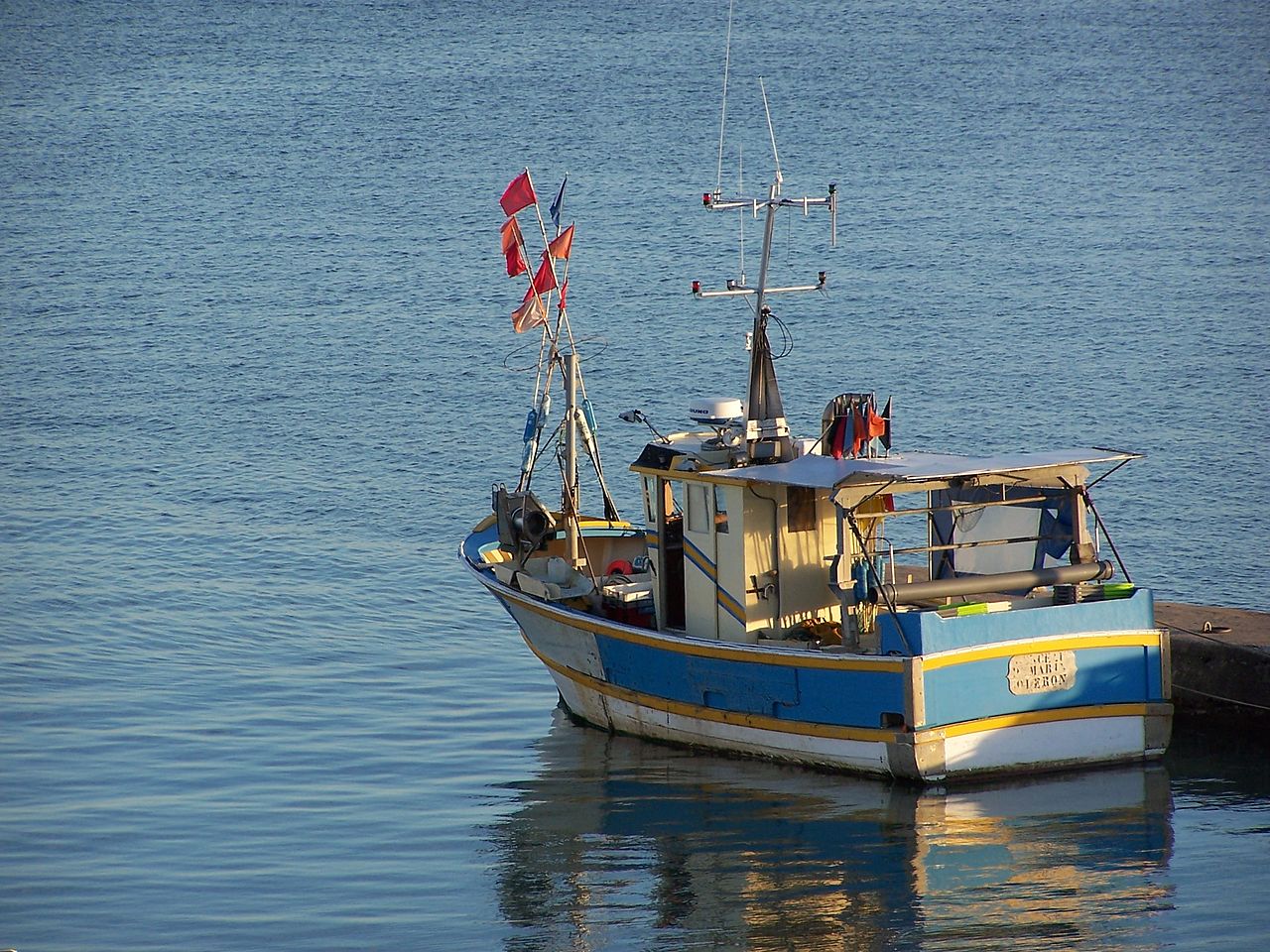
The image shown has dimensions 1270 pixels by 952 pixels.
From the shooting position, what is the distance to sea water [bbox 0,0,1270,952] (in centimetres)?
1678

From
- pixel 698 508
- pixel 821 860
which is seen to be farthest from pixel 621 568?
pixel 821 860

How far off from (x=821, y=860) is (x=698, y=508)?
3.89 metres

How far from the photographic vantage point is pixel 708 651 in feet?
60.4

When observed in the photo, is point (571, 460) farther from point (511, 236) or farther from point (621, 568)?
point (511, 236)

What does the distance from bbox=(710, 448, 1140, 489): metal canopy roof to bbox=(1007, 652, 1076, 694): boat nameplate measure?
5.91 ft

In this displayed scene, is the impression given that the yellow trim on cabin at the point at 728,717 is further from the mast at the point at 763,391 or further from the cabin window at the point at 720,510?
the mast at the point at 763,391

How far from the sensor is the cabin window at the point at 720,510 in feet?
61.2

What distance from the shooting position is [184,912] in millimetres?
16141

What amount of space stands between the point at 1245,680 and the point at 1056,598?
A: 318cm

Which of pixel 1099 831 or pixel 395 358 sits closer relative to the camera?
pixel 1099 831

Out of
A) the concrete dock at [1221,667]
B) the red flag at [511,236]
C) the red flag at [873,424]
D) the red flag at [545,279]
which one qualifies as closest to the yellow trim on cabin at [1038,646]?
the concrete dock at [1221,667]

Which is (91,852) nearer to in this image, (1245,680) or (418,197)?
(1245,680)

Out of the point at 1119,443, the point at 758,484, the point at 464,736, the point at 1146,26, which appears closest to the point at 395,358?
the point at 1119,443

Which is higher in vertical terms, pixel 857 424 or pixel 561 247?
pixel 561 247
